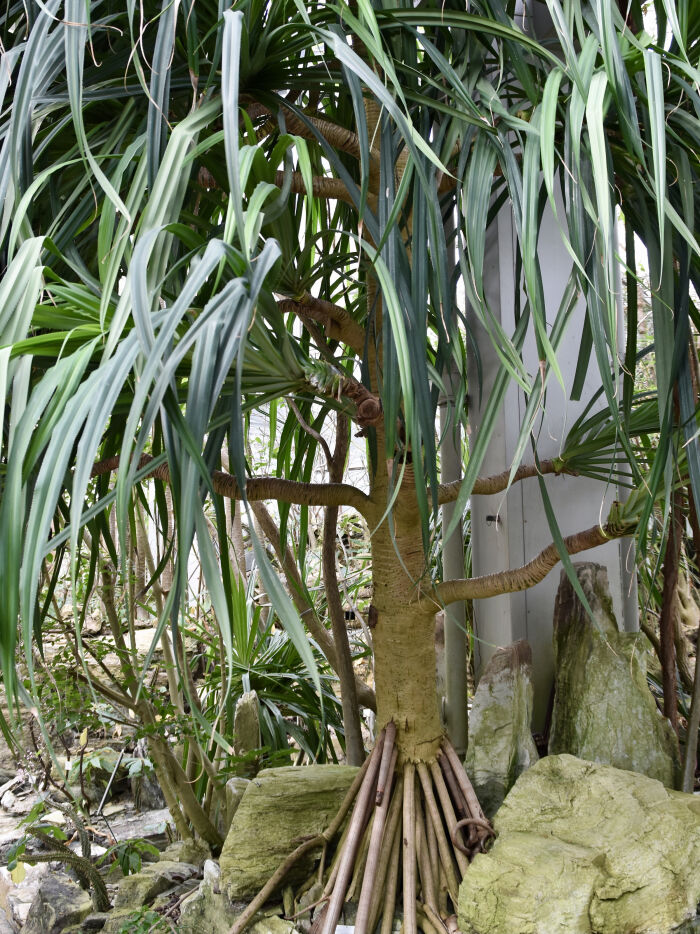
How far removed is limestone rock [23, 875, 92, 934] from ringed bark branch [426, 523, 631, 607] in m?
0.97

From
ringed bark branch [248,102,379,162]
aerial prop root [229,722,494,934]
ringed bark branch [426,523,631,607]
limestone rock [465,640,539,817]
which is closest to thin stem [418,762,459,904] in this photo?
aerial prop root [229,722,494,934]

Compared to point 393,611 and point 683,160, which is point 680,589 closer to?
point 393,611

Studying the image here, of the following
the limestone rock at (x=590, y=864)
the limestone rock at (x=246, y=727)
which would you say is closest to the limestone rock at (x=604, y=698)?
the limestone rock at (x=590, y=864)

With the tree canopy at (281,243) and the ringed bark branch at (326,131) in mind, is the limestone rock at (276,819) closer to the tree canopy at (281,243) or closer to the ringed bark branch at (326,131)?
the tree canopy at (281,243)

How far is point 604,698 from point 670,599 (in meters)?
0.22

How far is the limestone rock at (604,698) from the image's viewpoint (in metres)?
1.45

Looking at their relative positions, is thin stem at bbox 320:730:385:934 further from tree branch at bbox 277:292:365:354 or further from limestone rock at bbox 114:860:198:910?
tree branch at bbox 277:292:365:354

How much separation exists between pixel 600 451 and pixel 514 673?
436 millimetres

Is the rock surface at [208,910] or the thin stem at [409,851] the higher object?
the thin stem at [409,851]

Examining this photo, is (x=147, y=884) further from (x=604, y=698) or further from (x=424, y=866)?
(x=604, y=698)

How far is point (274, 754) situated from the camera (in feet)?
5.91

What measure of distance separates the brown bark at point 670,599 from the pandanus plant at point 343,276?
0.13 m

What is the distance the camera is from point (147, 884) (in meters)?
1.60

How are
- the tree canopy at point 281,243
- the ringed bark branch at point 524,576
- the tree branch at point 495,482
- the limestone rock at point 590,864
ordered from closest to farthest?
the tree canopy at point 281,243 → the limestone rock at point 590,864 → the ringed bark branch at point 524,576 → the tree branch at point 495,482
